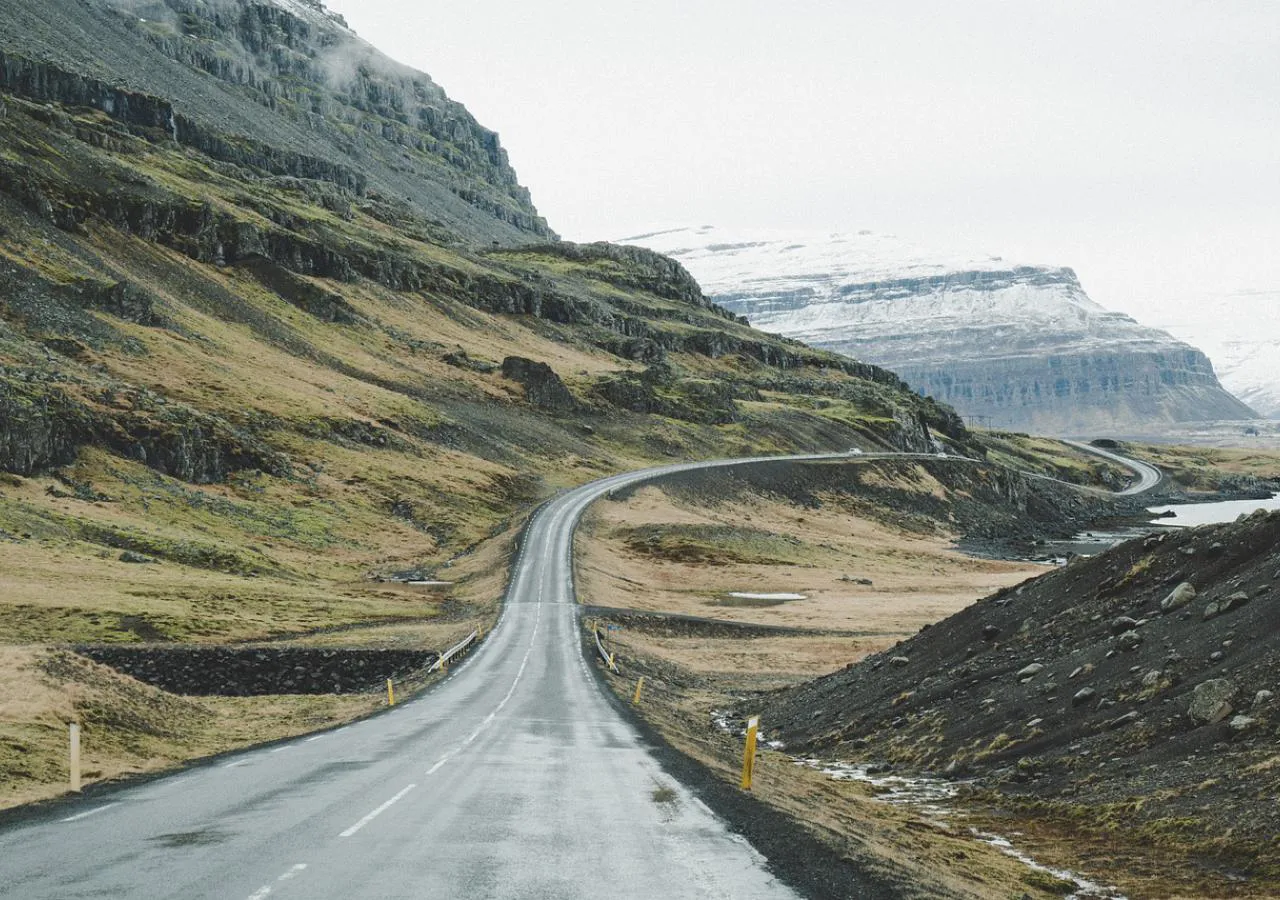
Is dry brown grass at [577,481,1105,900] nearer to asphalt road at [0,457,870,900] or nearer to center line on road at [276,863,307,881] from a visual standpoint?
asphalt road at [0,457,870,900]

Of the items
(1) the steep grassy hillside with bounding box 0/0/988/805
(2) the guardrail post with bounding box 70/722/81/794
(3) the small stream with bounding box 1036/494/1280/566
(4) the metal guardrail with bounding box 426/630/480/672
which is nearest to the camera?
(2) the guardrail post with bounding box 70/722/81/794

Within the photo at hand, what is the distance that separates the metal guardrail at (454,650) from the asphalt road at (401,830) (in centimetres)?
1658

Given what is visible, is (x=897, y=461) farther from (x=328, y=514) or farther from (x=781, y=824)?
(x=781, y=824)

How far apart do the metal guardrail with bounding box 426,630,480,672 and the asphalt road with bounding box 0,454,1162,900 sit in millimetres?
16575

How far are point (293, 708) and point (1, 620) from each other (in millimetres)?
20096

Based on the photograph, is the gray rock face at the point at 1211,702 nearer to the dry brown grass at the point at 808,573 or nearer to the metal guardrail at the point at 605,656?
the metal guardrail at the point at 605,656

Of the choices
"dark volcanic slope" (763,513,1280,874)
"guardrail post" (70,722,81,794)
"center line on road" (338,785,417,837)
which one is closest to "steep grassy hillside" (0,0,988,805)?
"guardrail post" (70,722,81,794)

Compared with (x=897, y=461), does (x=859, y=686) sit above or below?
below

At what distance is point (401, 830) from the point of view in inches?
535

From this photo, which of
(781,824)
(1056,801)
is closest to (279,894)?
(781,824)

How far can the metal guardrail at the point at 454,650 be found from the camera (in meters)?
41.1

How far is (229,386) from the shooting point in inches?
4439

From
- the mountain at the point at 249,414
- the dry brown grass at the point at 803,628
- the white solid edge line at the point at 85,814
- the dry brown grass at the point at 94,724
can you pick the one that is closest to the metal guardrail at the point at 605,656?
the dry brown grass at the point at 803,628

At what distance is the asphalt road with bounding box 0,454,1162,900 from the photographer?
1109 centimetres
